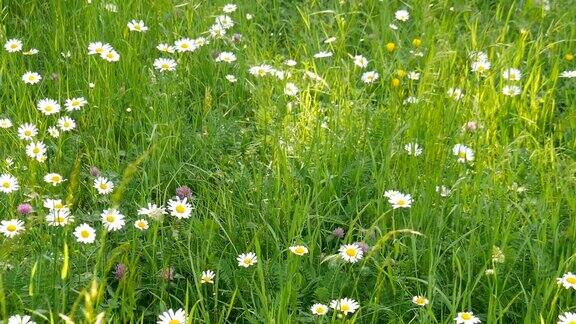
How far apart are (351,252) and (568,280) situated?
21.4 inches

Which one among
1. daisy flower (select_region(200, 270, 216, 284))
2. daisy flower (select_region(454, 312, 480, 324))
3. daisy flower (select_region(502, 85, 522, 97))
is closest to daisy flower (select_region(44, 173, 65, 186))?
daisy flower (select_region(200, 270, 216, 284))

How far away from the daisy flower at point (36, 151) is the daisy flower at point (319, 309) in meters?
0.97

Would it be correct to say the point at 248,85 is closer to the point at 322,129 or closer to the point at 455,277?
the point at 322,129

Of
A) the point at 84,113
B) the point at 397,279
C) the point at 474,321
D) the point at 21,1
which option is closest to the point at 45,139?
the point at 84,113

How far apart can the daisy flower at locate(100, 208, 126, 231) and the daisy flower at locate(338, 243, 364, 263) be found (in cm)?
58

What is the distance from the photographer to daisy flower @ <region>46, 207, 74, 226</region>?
212cm

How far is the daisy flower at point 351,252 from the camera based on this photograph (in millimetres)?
2229

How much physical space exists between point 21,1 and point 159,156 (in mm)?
1313

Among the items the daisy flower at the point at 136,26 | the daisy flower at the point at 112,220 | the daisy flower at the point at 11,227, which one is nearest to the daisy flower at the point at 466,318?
the daisy flower at the point at 112,220

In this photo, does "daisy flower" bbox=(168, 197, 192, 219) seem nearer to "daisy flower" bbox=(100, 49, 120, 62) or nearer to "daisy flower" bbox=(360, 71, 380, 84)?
"daisy flower" bbox=(100, 49, 120, 62)

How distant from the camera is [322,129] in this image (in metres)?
2.83

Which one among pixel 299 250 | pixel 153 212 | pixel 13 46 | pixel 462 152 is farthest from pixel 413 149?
pixel 13 46

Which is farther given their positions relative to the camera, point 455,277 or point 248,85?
point 248,85

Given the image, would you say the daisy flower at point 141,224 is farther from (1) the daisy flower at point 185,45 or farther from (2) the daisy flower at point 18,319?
(1) the daisy flower at point 185,45
